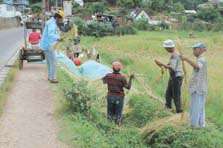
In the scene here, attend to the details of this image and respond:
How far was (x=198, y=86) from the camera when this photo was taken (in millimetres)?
10898

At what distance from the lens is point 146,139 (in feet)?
36.8

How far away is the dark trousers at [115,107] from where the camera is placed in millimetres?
11727

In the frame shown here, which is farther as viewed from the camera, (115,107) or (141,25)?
(141,25)

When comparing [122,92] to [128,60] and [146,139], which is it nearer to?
[146,139]

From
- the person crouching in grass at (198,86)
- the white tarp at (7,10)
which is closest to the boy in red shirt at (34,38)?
the person crouching in grass at (198,86)

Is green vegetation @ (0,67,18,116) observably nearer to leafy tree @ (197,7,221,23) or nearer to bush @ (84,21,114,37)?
bush @ (84,21,114,37)

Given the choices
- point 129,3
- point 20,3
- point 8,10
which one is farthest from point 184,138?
point 20,3

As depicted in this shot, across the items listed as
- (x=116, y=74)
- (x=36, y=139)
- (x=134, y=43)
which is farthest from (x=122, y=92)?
(x=134, y=43)

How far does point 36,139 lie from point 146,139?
2.53 m

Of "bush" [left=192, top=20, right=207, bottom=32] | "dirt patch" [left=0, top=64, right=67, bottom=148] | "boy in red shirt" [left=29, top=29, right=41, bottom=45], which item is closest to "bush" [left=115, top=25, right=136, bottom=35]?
"bush" [left=192, top=20, right=207, bottom=32]

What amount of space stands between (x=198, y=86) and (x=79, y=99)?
219 centimetres

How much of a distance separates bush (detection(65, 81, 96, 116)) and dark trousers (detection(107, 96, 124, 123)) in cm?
47

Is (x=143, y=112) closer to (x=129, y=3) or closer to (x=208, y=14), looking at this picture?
(x=208, y=14)

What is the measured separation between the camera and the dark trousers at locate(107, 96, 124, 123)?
11727mm
